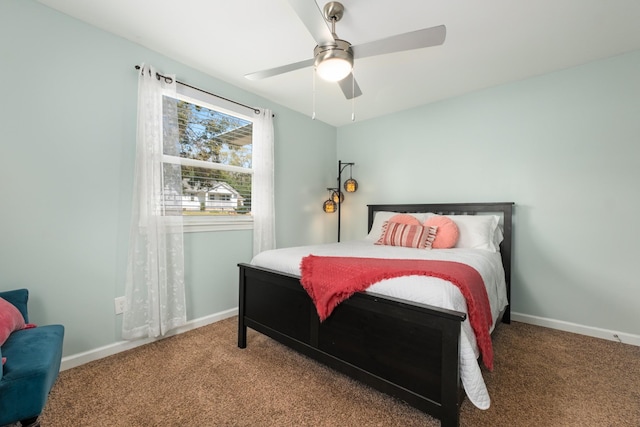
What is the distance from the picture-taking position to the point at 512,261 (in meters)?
2.78

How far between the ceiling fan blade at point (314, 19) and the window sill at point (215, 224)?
6.15 ft

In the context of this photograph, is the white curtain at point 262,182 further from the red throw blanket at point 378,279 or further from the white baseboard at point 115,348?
the red throw blanket at point 378,279

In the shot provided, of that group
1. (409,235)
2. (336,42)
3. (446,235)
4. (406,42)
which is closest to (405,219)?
(409,235)

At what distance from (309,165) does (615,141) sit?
10.0ft

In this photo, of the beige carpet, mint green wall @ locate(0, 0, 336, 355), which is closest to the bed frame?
the beige carpet

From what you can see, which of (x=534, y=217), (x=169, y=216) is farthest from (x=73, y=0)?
(x=534, y=217)

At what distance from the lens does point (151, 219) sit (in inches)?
86.0

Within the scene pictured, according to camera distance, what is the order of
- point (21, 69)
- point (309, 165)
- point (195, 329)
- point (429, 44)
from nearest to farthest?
point (429, 44) → point (21, 69) → point (195, 329) → point (309, 165)

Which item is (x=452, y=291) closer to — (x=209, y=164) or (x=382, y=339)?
(x=382, y=339)

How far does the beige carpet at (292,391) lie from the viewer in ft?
4.67

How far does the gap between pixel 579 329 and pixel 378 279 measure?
2360 mm

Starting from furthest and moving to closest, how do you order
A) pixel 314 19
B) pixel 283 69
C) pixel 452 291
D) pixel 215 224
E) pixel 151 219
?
pixel 215 224, pixel 151 219, pixel 283 69, pixel 314 19, pixel 452 291

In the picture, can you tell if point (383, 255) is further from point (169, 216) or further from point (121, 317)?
point (121, 317)

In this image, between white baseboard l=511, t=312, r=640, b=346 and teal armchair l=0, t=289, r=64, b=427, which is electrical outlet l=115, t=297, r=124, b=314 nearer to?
teal armchair l=0, t=289, r=64, b=427
